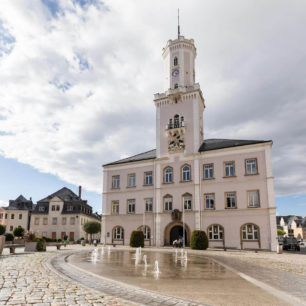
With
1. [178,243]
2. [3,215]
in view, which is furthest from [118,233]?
[3,215]

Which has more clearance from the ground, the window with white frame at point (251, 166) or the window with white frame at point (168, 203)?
the window with white frame at point (251, 166)

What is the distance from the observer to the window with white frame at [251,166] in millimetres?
34000

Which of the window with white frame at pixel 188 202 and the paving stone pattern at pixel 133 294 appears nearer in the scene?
the paving stone pattern at pixel 133 294

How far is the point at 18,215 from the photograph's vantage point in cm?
7100

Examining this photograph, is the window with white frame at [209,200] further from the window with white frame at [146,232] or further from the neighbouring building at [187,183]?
the window with white frame at [146,232]

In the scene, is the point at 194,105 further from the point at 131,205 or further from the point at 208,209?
the point at 131,205

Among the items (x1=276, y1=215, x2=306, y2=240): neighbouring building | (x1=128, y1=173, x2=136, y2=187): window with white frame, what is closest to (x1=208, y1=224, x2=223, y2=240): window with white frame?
(x1=128, y1=173, x2=136, y2=187): window with white frame

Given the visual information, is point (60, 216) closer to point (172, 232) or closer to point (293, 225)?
point (172, 232)

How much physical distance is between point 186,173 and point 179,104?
10446mm

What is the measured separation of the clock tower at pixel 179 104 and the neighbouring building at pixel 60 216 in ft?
113

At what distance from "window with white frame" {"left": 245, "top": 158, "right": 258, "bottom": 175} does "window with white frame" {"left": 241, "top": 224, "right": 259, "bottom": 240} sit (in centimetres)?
625

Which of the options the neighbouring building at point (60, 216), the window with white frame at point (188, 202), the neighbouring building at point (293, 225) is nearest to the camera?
the window with white frame at point (188, 202)

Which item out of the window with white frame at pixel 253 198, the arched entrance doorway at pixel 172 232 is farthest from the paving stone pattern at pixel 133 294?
the arched entrance doorway at pixel 172 232

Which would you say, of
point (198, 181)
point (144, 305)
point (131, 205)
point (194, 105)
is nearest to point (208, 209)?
point (198, 181)
